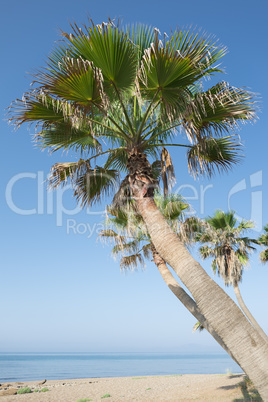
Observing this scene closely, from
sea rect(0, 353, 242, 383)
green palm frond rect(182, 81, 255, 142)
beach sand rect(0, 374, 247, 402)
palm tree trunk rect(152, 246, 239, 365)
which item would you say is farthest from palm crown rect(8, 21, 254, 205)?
sea rect(0, 353, 242, 383)

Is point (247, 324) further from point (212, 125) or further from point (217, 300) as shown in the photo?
point (212, 125)

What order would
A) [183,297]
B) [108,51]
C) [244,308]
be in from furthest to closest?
1. [244,308]
2. [183,297]
3. [108,51]

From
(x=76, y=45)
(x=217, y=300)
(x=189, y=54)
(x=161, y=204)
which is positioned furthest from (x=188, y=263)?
(x=161, y=204)

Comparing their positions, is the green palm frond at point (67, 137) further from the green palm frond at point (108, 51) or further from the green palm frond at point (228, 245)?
the green palm frond at point (228, 245)

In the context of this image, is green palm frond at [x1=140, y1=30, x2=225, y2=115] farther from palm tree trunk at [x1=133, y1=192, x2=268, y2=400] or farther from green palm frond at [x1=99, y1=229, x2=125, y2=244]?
green palm frond at [x1=99, y1=229, x2=125, y2=244]

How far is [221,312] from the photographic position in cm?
378

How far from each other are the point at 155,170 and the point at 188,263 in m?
4.69

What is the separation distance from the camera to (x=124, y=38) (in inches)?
192

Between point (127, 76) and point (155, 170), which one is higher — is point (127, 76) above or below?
above

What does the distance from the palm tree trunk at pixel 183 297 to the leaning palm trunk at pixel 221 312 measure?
2.11 m

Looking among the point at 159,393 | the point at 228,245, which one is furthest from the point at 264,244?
the point at 159,393

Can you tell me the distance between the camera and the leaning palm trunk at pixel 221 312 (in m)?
3.47

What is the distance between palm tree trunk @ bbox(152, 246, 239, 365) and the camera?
20.7ft

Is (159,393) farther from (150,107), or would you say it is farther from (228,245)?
(150,107)
